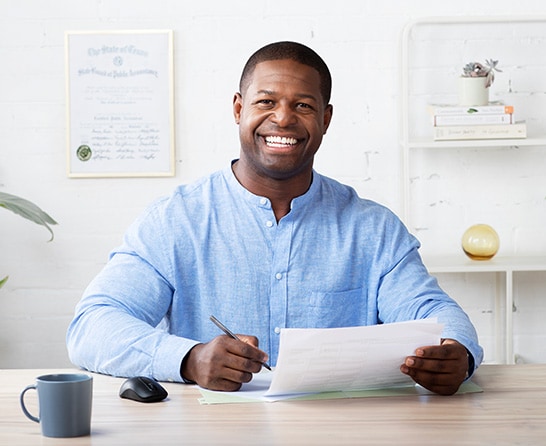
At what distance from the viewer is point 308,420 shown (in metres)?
1.41

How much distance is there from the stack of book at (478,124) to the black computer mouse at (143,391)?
68.2 inches

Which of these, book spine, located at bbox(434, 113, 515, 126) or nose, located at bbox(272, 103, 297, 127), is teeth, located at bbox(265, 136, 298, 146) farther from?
book spine, located at bbox(434, 113, 515, 126)

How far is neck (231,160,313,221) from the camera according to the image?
2.12 m

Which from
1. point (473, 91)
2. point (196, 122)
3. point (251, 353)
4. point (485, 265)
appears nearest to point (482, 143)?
point (473, 91)

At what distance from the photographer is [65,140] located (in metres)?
3.24

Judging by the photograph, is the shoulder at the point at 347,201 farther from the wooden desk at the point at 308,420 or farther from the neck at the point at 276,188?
the wooden desk at the point at 308,420

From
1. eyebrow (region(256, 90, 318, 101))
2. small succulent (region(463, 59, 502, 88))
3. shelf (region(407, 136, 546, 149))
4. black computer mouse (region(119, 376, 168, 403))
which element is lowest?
black computer mouse (region(119, 376, 168, 403))

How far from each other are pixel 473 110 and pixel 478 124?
47mm

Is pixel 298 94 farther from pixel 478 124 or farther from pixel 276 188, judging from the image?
pixel 478 124

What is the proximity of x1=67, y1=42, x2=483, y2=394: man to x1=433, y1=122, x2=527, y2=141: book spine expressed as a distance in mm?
913

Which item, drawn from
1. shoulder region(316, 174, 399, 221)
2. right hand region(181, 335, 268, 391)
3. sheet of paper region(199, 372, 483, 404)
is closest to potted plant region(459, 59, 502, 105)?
shoulder region(316, 174, 399, 221)

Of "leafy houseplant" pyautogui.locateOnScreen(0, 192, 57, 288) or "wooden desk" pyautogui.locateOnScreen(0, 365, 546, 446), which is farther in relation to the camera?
"leafy houseplant" pyautogui.locateOnScreen(0, 192, 57, 288)

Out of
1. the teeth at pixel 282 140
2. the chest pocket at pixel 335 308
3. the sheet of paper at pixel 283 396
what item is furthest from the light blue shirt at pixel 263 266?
the sheet of paper at pixel 283 396

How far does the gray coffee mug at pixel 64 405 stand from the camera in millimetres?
1287
